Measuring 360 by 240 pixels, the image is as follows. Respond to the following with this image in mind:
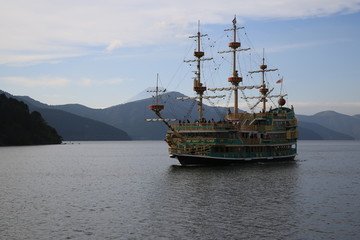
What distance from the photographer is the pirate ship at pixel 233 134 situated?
69938 millimetres

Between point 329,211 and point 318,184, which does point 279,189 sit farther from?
point 329,211

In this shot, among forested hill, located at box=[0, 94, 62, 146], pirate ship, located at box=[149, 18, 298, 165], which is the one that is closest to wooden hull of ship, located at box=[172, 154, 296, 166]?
pirate ship, located at box=[149, 18, 298, 165]

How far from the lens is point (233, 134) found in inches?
2933

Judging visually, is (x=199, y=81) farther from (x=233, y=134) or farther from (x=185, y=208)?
(x=185, y=208)

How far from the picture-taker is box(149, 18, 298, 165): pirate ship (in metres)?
69.9

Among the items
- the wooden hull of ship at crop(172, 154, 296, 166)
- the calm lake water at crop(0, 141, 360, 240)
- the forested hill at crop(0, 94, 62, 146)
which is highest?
the forested hill at crop(0, 94, 62, 146)

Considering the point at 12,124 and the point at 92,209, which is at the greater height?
the point at 12,124

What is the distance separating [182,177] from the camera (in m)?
61.4

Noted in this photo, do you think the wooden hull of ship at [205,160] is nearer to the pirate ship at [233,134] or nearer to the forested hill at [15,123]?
the pirate ship at [233,134]

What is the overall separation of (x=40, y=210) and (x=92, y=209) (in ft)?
14.9

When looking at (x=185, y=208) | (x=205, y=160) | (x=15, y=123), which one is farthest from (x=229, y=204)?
(x=15, y=123)

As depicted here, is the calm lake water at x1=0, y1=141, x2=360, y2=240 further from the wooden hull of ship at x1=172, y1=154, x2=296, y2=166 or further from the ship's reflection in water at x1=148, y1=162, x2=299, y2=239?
the wooden hull of ship at x1=172, y1=154, x2=296, y2=166

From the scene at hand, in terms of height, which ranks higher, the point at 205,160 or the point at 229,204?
the point at 205,160

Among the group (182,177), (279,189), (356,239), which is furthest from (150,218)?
(182,177)
